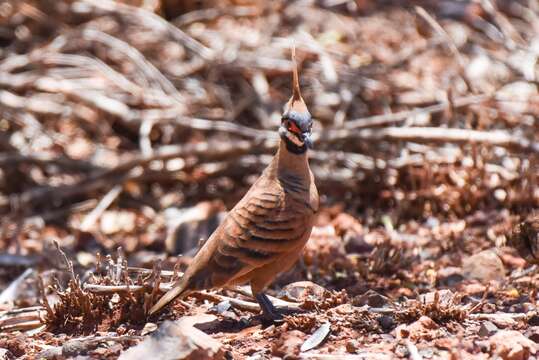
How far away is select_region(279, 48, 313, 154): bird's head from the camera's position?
4035 mm

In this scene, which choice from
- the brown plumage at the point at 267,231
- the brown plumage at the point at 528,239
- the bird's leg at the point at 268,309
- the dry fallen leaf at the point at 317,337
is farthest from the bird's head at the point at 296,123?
the brown plumage at the point at 528,239

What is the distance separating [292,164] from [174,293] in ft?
2.72

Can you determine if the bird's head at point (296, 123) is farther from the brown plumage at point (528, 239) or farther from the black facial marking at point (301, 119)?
the brown plumage at point (528, 239)

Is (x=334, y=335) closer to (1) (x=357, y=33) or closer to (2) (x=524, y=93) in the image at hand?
(2) (x=524, y=93)

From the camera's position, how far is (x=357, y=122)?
6.70m

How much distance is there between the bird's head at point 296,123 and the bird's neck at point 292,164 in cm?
4

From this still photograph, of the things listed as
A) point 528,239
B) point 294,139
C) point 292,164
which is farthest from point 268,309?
point 528,239

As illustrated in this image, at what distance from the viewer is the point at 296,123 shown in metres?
4.05

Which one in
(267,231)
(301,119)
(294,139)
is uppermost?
(301,119)

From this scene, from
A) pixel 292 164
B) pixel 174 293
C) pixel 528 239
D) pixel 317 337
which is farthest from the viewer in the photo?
pixel 528 239

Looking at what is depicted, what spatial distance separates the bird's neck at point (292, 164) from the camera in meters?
4.20

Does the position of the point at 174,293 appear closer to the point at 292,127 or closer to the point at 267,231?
the point at 267,231

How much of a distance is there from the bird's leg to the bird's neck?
588 mm

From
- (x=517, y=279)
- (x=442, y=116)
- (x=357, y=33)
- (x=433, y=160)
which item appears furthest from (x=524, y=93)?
(x=517, y=279)
